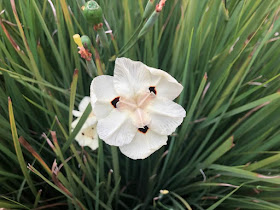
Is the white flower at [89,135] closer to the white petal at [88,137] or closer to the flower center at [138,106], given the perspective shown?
the white petal at [88,137]

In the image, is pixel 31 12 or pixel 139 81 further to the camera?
pixel 31 12

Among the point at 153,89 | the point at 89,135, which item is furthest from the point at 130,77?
the point at 89,135

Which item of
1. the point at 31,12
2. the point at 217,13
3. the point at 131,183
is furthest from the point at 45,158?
the point at 217,13

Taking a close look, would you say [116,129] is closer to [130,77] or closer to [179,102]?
[130,77]

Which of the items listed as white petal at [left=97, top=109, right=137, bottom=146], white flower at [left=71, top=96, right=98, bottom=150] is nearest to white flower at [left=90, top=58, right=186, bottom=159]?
white petal at [left=97, top=109, right=137, bottom=146]

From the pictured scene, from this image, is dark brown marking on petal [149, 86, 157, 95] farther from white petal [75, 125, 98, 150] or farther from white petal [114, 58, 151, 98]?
white petal [75, 125, 98, 150]

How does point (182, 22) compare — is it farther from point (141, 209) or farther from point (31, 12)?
point (141, 209)
